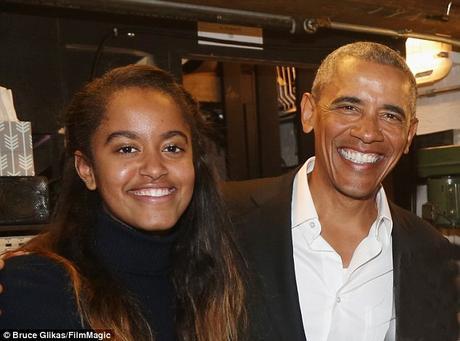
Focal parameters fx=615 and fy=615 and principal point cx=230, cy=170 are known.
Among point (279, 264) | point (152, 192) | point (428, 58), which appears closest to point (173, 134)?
point (152, 192)

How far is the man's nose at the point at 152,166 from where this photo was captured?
1372mm

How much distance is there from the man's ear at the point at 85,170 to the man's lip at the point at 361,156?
0.89m

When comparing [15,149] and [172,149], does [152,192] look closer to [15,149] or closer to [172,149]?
[172,149]

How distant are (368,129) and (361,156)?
9 centimetres

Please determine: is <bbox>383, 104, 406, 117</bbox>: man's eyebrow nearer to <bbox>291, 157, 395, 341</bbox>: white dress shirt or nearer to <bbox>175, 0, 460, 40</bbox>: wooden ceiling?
<bbox>291, 157, 395, 341</bbox>: white dress shirt

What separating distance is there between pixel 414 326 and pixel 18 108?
1.81 meters

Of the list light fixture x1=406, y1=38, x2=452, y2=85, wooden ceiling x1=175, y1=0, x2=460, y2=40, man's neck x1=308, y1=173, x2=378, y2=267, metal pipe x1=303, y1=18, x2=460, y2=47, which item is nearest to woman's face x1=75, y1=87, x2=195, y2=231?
man's neck x1=308, y1=173, x2=378, y2=267

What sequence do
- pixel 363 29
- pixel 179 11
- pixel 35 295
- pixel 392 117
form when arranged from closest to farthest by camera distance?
pixel 35 295 < pixel 392 117 < pixel 179 11 < pixel 363 29

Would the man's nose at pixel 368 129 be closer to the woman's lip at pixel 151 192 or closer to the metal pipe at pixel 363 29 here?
the woman's lip at pixel 151 192

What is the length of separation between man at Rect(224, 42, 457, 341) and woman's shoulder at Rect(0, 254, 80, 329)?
66 cm

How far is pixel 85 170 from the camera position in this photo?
145cm

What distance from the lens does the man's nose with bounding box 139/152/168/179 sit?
1.37 m

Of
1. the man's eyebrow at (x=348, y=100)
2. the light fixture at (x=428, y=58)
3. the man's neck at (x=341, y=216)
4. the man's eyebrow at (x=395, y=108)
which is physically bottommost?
the man's neck at (x=341, y=216)

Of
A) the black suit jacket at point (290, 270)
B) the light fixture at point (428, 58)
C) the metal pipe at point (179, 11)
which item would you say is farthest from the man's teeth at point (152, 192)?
the light fixture at point (428, 58)
